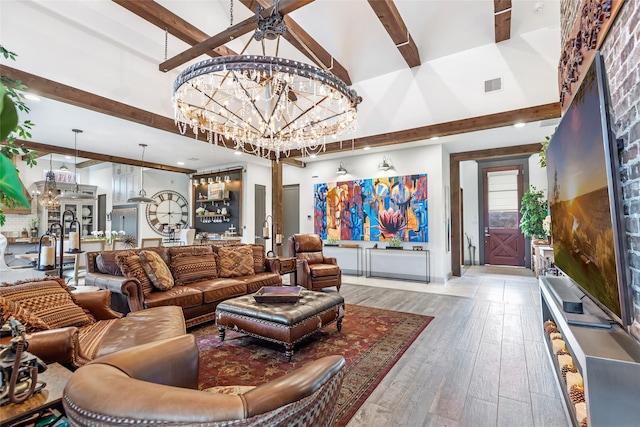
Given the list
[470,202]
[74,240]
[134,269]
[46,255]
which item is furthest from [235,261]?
[470,202]

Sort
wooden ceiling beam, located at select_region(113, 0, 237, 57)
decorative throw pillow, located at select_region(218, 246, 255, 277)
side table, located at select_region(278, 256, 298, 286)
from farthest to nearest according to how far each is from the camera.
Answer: side table, located at select_region(278, 256, 298, 286), decorative throw pillow, located at select_region(218, 246, 255, 277), wooden ceiling beam, located at select_region(113, 0, 237, 57)

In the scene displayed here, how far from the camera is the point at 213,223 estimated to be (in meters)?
8.48

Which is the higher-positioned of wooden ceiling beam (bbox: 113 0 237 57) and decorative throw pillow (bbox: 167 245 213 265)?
wooden ceiling beam (bbox: 113 0 237 57)

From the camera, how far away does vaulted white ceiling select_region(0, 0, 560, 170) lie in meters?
3.49

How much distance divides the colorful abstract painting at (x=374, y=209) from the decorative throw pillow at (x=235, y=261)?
302cm

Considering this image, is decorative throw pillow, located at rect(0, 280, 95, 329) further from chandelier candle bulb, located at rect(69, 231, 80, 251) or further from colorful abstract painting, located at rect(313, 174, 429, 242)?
colorful abstract painting, located at rect(313, 174, 429, 242)

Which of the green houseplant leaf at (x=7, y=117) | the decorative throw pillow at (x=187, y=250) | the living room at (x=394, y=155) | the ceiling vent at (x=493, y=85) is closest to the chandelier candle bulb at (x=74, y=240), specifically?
the decorative throw pillow at (x=187, y=250)

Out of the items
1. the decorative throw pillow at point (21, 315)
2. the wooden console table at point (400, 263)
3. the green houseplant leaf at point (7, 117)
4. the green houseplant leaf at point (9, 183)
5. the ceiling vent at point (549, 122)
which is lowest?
the wooden console table at point (400, 263)

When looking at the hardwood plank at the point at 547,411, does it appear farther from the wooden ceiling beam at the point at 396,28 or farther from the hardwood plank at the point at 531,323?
the wooden ceiling beam at the point at 396,28

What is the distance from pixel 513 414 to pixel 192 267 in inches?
137

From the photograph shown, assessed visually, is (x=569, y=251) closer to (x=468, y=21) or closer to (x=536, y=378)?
(x=536, y=378)

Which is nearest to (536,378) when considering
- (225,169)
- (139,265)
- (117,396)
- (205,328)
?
(117,396)

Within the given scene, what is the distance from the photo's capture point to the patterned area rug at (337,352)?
2.23m

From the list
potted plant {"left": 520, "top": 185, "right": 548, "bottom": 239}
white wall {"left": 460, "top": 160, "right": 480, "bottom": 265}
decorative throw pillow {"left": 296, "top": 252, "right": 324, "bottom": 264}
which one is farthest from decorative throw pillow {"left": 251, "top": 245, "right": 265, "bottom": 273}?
white wall {"left": 460, "top": 160, "right": 480, "bottom": 265}
